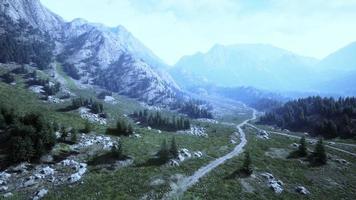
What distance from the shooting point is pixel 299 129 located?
18700cm

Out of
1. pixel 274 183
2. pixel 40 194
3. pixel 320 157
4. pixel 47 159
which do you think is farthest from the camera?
pixel 320 157

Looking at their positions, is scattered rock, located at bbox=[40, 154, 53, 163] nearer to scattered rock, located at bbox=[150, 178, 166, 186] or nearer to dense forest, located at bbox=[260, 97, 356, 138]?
scattered rock, located at bbox=[150, 178, 166, 186]

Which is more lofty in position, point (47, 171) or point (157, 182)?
point (47, 171)

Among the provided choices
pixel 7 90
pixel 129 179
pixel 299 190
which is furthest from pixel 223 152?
pixel 7 90

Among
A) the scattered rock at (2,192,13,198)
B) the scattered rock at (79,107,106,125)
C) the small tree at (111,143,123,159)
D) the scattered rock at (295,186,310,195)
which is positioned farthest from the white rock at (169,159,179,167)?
the scattered rock at (79,107,106,125)

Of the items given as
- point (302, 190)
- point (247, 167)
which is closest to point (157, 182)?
point (247, 167)

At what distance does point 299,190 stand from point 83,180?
48818mm

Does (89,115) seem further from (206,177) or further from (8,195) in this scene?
(8,195)

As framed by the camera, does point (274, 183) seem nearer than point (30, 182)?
No

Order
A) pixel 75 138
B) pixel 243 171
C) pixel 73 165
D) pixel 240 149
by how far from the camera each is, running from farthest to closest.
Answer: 1. pixel 240 149
2. pixel 75 138
3. pixel 243 171
4. pixel 73 165

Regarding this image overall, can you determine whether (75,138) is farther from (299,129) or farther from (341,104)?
(341,104)

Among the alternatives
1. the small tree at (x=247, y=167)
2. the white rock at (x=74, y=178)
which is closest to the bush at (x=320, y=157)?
the small tree at (x=247, y=167)

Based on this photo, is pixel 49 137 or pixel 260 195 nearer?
pixel 260 195

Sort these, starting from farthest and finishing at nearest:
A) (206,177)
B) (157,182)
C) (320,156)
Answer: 1. (320,156)
2. (206,177)
3. (157,182)
